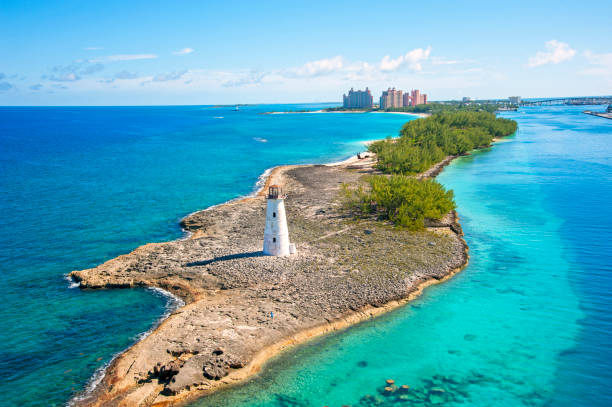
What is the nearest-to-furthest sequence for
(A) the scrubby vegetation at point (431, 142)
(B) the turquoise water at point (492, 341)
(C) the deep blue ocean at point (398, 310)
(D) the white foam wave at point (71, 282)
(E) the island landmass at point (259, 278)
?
(B) the turquoise water at point (492, 341), (C) the deep blue ocean at point (398, 310), (E) the island landmass at point (259, 278), (D) the white foam wave at point (71, 282), (A) the scrubby vegetation at point (431, 142)

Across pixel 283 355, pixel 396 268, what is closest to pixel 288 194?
pixel 396 268

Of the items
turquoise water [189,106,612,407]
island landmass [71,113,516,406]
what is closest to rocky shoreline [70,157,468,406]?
island landmass [71,113,516,406]

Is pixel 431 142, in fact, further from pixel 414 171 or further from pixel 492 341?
pixel 492 341

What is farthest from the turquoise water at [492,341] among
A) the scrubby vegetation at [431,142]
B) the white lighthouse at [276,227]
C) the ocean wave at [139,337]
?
the scrubby vegetation at [431,142]

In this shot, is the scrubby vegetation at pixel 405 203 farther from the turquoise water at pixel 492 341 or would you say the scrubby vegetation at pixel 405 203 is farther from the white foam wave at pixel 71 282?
the white foam wave at pixel 71 282

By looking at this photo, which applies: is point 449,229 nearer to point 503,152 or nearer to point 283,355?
point 283,355
